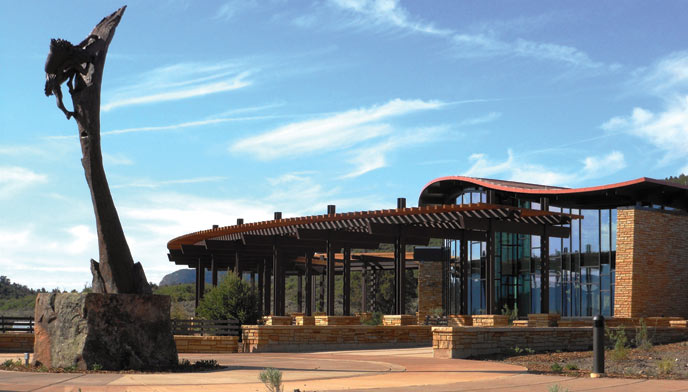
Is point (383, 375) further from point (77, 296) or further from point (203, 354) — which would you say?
point (203, 354)

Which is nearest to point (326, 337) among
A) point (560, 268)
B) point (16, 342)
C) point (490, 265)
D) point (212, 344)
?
point (212, 344)

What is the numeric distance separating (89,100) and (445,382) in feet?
27.4

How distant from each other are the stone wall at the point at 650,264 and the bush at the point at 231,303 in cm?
1474

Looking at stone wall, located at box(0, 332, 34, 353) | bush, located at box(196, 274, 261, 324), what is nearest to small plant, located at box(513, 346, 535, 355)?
bush, located at box(196, 274, 261, 324)

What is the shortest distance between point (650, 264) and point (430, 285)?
15117 millimetres

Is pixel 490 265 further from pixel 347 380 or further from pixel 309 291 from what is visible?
pixel 347 380

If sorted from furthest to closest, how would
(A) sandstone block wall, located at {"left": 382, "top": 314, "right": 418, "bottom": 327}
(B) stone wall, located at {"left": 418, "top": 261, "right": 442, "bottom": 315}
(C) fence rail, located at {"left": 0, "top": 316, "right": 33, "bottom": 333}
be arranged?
1. (B) stone wall, located at {"left": 418, "top": 261, "right": 442, "bottom": 315}
2. (A) sandstone block wall, located at {"left": 382, "top": 314, "right": 418, "bottom": 327}
3. (C) fence rail, located at {"left": 0, "top": 316, "right": 33, "bottom": 333}

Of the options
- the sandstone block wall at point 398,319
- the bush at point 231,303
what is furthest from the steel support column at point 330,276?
the bush at point 231,303

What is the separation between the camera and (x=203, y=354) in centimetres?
1998

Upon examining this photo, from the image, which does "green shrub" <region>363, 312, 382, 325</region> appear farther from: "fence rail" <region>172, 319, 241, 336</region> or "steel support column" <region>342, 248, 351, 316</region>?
"fence rail" <region>172, 319, 241, 336</region>

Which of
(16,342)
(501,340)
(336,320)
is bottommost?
(16,342)

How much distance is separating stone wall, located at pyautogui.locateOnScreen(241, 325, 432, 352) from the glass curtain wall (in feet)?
44.4

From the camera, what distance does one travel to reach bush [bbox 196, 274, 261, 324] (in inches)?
1032

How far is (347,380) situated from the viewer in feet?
40.7
